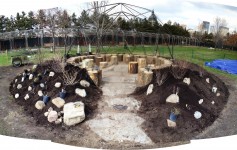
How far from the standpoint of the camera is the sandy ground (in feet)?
11.1

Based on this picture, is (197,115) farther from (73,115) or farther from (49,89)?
(49,89)

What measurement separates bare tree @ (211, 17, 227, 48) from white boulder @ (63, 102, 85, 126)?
240 cm

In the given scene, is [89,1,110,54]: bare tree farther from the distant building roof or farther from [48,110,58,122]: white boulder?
[48,110,58,122]: white boulder

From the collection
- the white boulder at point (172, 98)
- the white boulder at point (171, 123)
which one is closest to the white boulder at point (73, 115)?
the white boulder at point (171, 123)

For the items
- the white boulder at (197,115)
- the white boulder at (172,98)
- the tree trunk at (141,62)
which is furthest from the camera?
the tree trunk at (141,62)

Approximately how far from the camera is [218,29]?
11.3 ft

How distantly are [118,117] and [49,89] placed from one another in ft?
6.05

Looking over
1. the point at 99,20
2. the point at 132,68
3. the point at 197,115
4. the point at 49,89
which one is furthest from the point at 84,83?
the point at 197,115

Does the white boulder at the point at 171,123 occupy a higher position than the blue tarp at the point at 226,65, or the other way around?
the blue tarp at the point at 226,65

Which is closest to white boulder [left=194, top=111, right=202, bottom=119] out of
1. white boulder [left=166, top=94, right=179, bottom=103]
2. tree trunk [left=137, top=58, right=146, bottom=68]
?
white boulder [left=166, top=94, right=179, bottom=103]

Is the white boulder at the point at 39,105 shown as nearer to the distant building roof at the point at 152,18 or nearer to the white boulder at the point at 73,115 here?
the white boulder at the point at 73,115

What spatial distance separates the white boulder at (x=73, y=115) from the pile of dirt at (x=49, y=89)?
150 millimetres

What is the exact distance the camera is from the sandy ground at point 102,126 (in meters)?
3.39

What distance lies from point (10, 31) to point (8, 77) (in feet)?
2.80
